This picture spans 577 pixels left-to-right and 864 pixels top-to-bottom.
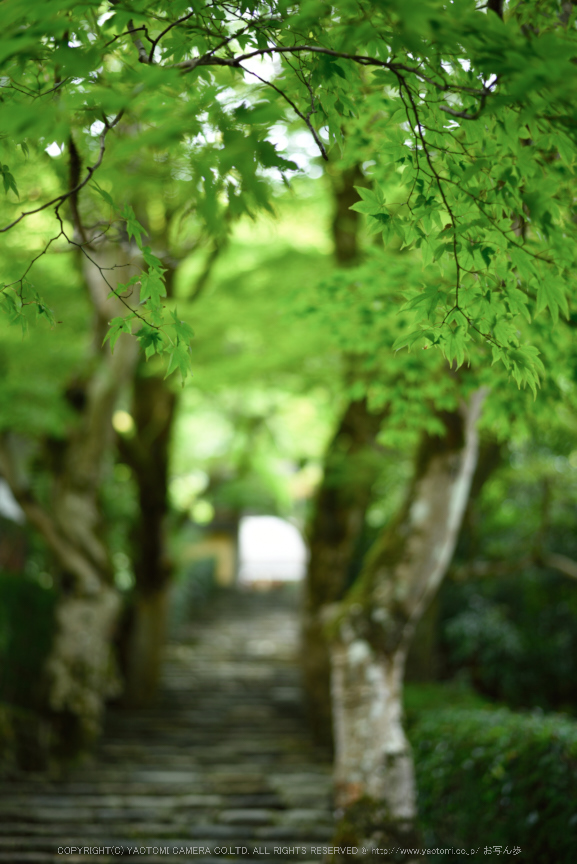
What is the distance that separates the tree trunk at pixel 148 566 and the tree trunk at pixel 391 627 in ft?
21.2

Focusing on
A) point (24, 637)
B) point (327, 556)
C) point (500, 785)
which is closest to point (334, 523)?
point (327, 556)

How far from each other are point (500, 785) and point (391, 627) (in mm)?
1233

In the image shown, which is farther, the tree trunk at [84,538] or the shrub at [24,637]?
the shrub at [24,637]

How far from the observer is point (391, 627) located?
493cm

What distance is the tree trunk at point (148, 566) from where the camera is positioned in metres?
11.1

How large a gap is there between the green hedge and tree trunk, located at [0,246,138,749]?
14.6ft

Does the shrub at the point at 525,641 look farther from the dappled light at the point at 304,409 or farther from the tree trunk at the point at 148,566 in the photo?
the tree trunk at the point at 148,566

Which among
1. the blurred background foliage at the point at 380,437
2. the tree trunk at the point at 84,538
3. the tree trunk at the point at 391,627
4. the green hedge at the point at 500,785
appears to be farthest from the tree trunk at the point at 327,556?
the green hedge at the point at 500,785

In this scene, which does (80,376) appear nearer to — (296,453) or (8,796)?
(8,796)

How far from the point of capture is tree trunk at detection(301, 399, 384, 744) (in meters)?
8.97

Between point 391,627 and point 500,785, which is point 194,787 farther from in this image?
point 500,785

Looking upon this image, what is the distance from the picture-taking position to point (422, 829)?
518 cm

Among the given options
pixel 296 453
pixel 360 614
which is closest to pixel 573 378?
pixel 360 614

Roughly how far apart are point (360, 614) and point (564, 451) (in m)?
4.05
